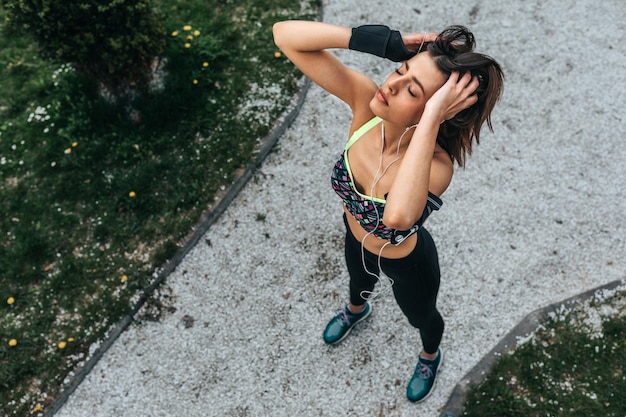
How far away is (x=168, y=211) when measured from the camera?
5.21 m

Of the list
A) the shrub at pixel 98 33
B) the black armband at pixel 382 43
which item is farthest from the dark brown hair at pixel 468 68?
the shrub at pixel 98 33

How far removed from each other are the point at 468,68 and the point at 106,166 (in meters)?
4.29

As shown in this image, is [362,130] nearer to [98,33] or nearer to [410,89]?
[410,89]

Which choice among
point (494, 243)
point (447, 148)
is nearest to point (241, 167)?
point (494, 243)

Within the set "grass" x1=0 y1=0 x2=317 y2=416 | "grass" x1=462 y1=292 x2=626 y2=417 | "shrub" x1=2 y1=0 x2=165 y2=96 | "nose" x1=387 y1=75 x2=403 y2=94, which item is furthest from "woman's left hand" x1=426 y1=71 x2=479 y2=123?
"shrub" x1=2 y1=0 x2=165 y2=96

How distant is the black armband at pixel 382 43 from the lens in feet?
8.21

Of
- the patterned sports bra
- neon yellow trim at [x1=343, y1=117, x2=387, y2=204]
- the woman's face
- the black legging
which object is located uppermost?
the woman's face

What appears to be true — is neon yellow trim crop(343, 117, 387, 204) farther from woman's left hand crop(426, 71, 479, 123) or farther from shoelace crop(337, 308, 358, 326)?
shoelace crop(337, 308, 358, 326)

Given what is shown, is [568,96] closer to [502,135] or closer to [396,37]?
[502,135]

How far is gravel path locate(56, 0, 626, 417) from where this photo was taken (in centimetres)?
431

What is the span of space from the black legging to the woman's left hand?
0.95 meters

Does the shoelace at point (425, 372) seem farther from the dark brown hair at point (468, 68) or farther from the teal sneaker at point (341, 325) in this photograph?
the dark brown hair at point (468, 68)

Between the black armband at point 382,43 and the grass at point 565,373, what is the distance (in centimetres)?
290

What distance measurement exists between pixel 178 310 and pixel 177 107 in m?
2.34
